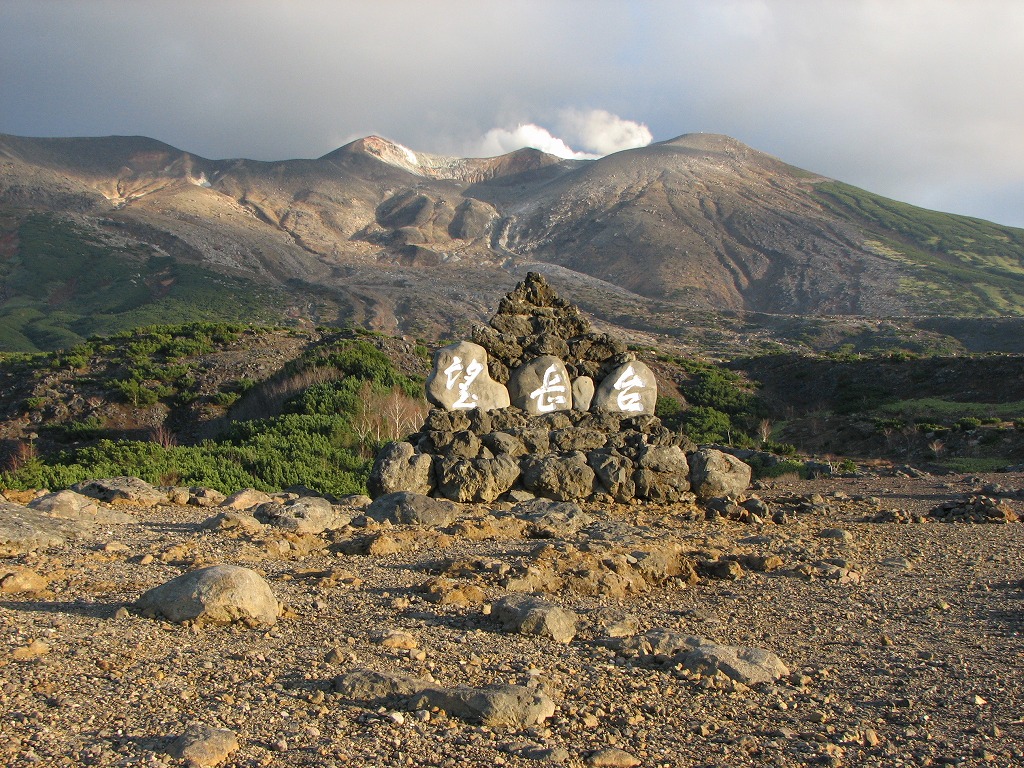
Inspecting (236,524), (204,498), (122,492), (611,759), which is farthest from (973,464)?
(611,759)

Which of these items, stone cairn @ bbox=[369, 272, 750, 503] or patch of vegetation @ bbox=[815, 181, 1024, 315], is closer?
stone cairn @ bbox=[369, 272, 750, 503]

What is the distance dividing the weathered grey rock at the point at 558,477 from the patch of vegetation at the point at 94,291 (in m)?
55.5

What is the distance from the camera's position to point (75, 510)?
817 cm

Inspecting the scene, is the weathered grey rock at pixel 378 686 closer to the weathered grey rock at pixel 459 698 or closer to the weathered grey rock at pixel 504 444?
the weathered grey rock at pixel 459 698

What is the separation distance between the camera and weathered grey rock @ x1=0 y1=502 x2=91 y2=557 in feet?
21.0

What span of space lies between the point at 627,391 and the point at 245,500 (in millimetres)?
5364

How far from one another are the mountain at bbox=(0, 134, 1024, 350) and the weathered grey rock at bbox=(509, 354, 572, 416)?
174 feet

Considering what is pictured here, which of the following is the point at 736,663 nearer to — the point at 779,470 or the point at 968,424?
the point at 779,470

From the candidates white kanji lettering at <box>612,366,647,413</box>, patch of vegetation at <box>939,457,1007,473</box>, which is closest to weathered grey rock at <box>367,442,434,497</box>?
white kanji lettering at <box>612,366,647,413</box>

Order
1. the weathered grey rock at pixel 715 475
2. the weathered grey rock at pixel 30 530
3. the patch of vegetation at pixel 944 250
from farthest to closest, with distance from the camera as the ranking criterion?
the patch of vegetation at pixel 944 250 → the weathered grey rock at pixel 715 475 → the weathered grey rock at pixel 30 530

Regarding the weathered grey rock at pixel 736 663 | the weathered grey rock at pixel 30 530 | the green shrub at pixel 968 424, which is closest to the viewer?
the weathered grey rock at pixel 736 663

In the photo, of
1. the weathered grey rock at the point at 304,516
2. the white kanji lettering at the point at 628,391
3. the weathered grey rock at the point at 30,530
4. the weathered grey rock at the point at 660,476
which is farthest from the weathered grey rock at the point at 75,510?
the white kanji lettering at the point at 628,391

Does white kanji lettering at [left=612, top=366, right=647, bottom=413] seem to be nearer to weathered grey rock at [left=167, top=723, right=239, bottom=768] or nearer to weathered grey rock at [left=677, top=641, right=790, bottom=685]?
weathered grey rock at [left=677, top=641, right=790, bottom=685]

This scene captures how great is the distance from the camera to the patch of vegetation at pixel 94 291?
64562 millimetres
